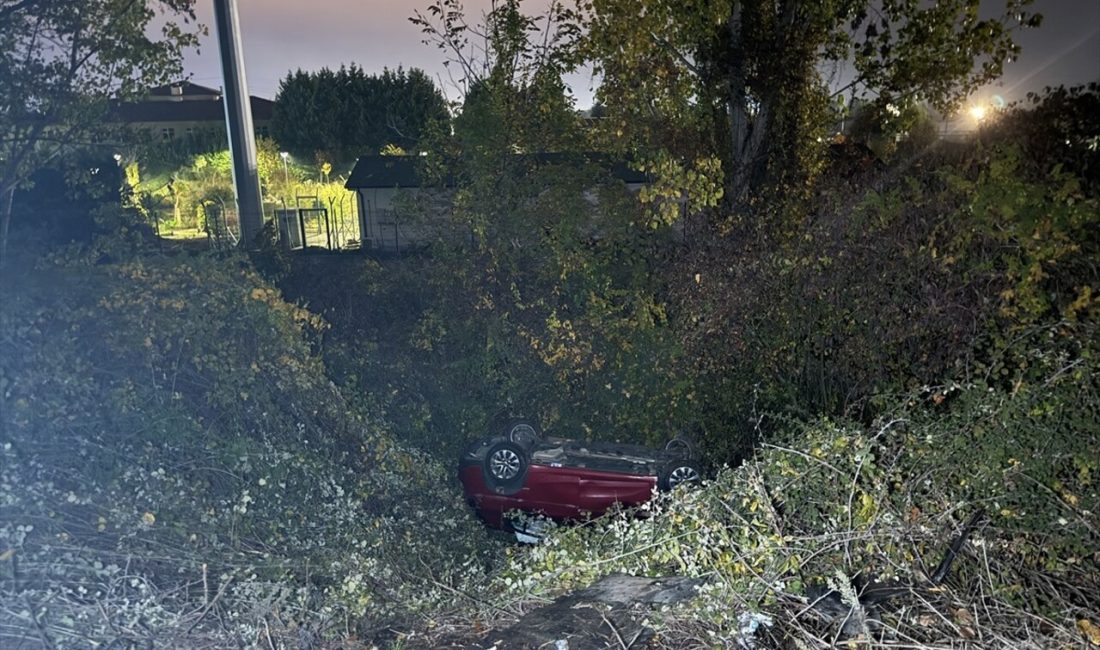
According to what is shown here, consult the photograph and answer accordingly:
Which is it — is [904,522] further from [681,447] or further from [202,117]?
[202,117]

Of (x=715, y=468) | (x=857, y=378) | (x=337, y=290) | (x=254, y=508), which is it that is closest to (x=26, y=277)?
(x=254, y=508)

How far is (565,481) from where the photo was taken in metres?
7.73

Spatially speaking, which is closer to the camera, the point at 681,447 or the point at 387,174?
the point at 681,447

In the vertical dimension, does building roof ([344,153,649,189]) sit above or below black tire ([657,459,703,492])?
above

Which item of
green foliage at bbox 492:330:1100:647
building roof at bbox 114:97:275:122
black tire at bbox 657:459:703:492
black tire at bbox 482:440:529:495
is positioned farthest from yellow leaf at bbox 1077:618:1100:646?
building roof at bbox 114:97:275:122

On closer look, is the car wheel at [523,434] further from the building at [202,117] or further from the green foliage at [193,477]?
the building at [202,117]

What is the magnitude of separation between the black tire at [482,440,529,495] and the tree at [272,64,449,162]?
23.8m

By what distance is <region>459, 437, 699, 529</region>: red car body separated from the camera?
763 centimetres

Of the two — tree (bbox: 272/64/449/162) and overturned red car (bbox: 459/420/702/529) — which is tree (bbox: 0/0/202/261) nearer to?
overturned red car (bbox: 459/420/702/529)

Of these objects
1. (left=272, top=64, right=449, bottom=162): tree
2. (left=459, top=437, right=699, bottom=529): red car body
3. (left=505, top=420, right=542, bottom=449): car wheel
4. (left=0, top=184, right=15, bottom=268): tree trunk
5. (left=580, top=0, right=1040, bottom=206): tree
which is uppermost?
(left=272, top=64, right=449, bottom=162): tree

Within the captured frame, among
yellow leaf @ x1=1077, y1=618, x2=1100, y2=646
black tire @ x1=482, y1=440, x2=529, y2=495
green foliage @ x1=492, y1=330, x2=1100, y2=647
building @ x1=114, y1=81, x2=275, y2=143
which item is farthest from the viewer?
building @ x1=114, y1=81, x2=275, y2=143

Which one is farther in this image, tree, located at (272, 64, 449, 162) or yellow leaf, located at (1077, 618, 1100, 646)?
tree, located at (272, 64, 449, 162)

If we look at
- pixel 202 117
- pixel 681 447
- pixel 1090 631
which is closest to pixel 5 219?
pixel 681 447

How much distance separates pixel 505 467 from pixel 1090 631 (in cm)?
548
